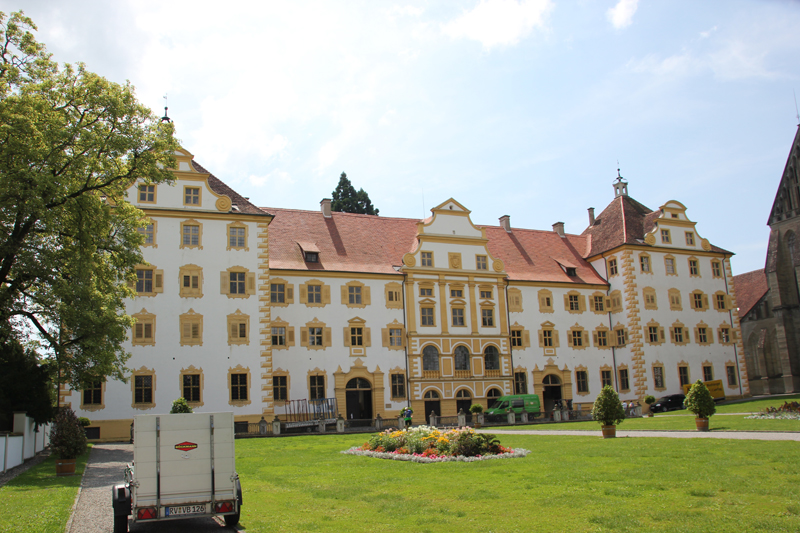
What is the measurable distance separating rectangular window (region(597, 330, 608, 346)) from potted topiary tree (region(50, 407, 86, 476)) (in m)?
42.8

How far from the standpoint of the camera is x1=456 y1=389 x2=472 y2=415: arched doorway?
4684 centimetres

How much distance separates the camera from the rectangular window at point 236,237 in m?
41.2

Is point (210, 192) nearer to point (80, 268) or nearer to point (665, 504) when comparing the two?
point (80, 268)

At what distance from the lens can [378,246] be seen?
49.2m

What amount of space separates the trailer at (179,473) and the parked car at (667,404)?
43354 mm

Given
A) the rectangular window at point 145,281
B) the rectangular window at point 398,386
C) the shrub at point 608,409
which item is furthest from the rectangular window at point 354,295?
the shrub at point 608,409

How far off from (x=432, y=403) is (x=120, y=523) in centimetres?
3653

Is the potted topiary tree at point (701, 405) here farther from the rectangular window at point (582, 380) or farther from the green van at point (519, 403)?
the rectangular window at point (582, 380)

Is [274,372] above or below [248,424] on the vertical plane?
above

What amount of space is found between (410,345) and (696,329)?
2586cm

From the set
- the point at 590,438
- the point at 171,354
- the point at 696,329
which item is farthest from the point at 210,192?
the point at 696,329

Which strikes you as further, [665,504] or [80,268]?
[80,268]

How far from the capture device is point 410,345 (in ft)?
151

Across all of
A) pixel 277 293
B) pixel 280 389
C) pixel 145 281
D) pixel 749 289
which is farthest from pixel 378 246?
pixel 749 289
